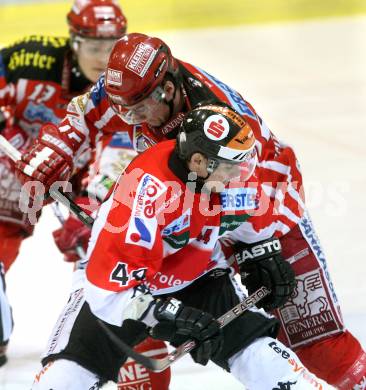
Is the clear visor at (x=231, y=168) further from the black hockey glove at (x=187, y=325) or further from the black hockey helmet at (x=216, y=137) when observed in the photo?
the black hockey glove at (x=187, y=325)

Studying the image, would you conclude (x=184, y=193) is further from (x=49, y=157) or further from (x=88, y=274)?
(x=49, y=157)

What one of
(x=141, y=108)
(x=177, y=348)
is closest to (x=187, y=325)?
(x=177, y=348)

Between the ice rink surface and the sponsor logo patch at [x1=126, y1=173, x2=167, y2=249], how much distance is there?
135 cm

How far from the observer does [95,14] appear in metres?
5.01

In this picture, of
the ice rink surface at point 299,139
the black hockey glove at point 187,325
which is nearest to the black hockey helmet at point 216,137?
the black hockey glove at point 187,325

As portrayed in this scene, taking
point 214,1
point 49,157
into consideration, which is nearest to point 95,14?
point 49,157

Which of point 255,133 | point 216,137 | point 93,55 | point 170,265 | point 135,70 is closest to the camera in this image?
point 216,137

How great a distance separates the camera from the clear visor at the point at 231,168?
3.23 m

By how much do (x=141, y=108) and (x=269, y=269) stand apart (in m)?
0.76

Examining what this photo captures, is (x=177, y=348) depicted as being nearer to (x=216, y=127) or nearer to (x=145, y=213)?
(x=145, y=213)

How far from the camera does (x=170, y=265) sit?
11.4 feet

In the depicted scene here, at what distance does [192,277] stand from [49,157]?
945 mm

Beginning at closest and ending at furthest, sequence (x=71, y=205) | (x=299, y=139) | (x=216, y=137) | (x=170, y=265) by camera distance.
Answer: (x=216, y=137) → (x=170, y=265) → (x=71, y=205) → (x=299, y=139)

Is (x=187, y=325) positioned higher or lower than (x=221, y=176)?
lower
